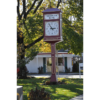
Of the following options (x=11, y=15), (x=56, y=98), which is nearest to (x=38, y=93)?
(x=56, y=98)

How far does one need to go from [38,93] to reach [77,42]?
41.2 feet

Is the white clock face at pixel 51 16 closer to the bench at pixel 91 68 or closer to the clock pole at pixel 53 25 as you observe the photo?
the clock pole at pixel 53 25

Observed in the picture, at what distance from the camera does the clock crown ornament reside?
525 inches

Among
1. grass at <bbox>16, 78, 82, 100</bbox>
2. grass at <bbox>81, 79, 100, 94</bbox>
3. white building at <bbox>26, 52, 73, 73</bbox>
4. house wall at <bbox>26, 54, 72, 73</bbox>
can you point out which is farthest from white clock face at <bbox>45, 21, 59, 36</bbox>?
house wall at <bbox>26, 54, 72, 73</bbox>

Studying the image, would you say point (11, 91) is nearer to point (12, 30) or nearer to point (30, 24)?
point (12, 30)

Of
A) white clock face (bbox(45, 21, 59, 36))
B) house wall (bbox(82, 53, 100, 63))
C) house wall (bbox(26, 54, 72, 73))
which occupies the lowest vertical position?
house wall (bbox(26, 54, 72, 73))

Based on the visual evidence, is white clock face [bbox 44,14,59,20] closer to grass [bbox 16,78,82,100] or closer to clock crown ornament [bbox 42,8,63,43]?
clock crown ornament [bbox 42,8,63,43]

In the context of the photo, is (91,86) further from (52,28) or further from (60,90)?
(52,28)

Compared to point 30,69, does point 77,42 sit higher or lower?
higher

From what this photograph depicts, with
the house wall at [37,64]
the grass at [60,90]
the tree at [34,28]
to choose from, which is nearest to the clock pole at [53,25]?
the grass at [60,90]

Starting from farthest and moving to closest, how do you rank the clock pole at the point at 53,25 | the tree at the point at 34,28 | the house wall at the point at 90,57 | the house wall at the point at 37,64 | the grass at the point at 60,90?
1. the house wall at the point at 37,64
2. the tree at the point at 34,28
3. the clock pole at the point at 53,25
4. the grass at the point at 60,90
5. the house wall at the point at 90,57

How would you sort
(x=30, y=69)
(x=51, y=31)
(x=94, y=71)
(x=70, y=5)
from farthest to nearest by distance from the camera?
1. (x=30, y=69)
2. (x=70, y=5)
3. (x=51, y=31)
4. (x=94, y=71)

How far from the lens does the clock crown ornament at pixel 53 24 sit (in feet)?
43.8

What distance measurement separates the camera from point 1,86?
3643 mm
